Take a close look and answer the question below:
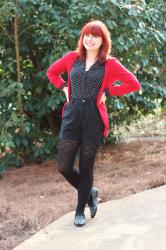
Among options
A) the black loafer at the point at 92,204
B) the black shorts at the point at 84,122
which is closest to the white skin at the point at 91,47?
the black shorts at the point at 84,122

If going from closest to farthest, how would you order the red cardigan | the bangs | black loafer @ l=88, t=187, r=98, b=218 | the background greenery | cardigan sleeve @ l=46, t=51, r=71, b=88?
A: the bangs < the red cardigan < cardigan sleeve @ l=46, t=51, r=71, b=88 < black loafer @ l=88, t=187, r=98, b=218 < the background greenery

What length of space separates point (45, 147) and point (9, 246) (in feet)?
8.44

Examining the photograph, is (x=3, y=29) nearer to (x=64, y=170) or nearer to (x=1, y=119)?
(x=1, y=119)

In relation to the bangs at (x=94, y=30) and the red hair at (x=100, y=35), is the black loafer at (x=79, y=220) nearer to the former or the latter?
the red hair at (x=100, y=35)

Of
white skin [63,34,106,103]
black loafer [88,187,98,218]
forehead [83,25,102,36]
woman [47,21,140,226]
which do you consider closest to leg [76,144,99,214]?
woman [47,21,140,226]

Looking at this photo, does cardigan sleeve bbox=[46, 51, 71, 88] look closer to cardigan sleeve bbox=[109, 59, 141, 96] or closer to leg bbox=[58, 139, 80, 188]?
cardigan sleeve bbox=[109, 59, 141, 96]

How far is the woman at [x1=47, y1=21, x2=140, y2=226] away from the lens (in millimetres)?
4324

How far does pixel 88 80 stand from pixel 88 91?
0.29 feet

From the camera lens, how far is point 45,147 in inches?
269

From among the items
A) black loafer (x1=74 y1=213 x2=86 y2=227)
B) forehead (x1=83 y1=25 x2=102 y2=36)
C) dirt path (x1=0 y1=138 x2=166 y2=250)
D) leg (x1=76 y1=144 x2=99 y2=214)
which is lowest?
dirt path (x1=0 y1=138 x2=166 y2=250)

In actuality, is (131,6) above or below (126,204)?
above

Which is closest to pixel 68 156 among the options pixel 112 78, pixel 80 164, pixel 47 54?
pixel 80 164

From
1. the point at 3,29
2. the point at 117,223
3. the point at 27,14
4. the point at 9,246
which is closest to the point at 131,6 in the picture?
the point at 27,14

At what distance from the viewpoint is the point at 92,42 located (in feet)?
14.0
